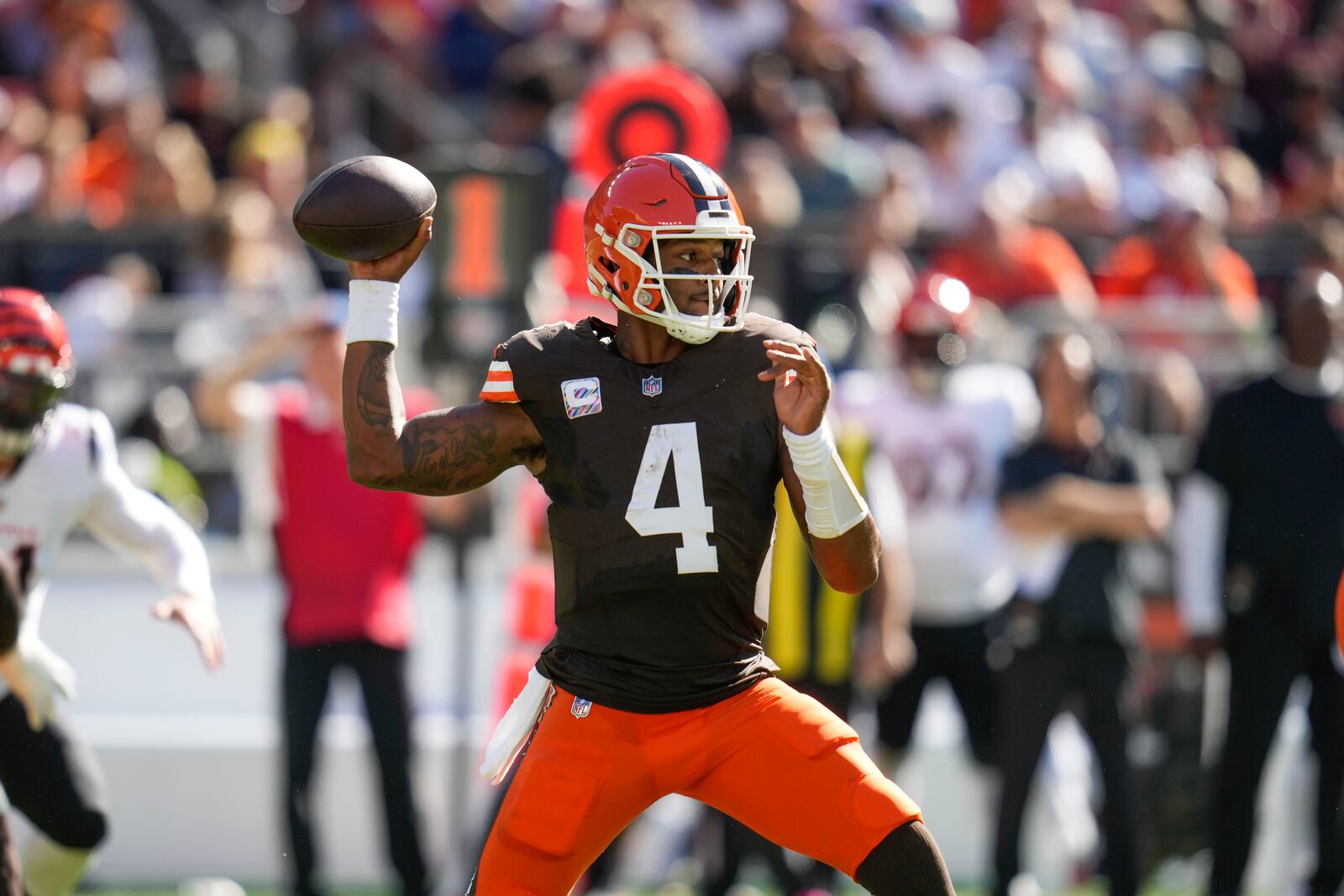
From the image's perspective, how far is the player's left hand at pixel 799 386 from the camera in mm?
3996

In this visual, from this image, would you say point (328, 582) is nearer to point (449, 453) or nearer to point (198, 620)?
point (198, 620)

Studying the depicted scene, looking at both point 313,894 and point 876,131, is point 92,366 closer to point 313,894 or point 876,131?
point 313,894

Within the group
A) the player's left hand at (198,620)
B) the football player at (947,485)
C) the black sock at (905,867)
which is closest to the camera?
the black sock at (905,867)

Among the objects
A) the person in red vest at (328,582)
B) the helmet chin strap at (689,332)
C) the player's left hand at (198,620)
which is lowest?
the person in red vest at (328,582)

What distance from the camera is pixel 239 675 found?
8.17 meters

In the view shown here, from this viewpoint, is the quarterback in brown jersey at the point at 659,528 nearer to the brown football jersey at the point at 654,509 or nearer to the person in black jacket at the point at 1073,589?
the brown football jersey at the point at 654,509

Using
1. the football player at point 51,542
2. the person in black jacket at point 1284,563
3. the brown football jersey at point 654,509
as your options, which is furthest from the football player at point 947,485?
the brown football jersey at point 654,509

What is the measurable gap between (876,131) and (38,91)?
4796 mm

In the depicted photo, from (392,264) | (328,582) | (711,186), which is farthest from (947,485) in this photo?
(392,264)

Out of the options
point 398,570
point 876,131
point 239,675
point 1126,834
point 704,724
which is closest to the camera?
point 704,724

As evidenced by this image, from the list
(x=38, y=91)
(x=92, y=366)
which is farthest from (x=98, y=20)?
(x=92, y=366)

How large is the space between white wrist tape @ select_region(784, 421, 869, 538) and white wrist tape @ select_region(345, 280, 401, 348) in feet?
2.85

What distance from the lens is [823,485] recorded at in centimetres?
407

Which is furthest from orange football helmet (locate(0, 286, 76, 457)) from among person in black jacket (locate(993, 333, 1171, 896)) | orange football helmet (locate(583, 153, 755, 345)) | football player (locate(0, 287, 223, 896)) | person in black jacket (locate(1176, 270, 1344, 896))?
person in black jacket (locate(1176, 270, 1344, 896))
